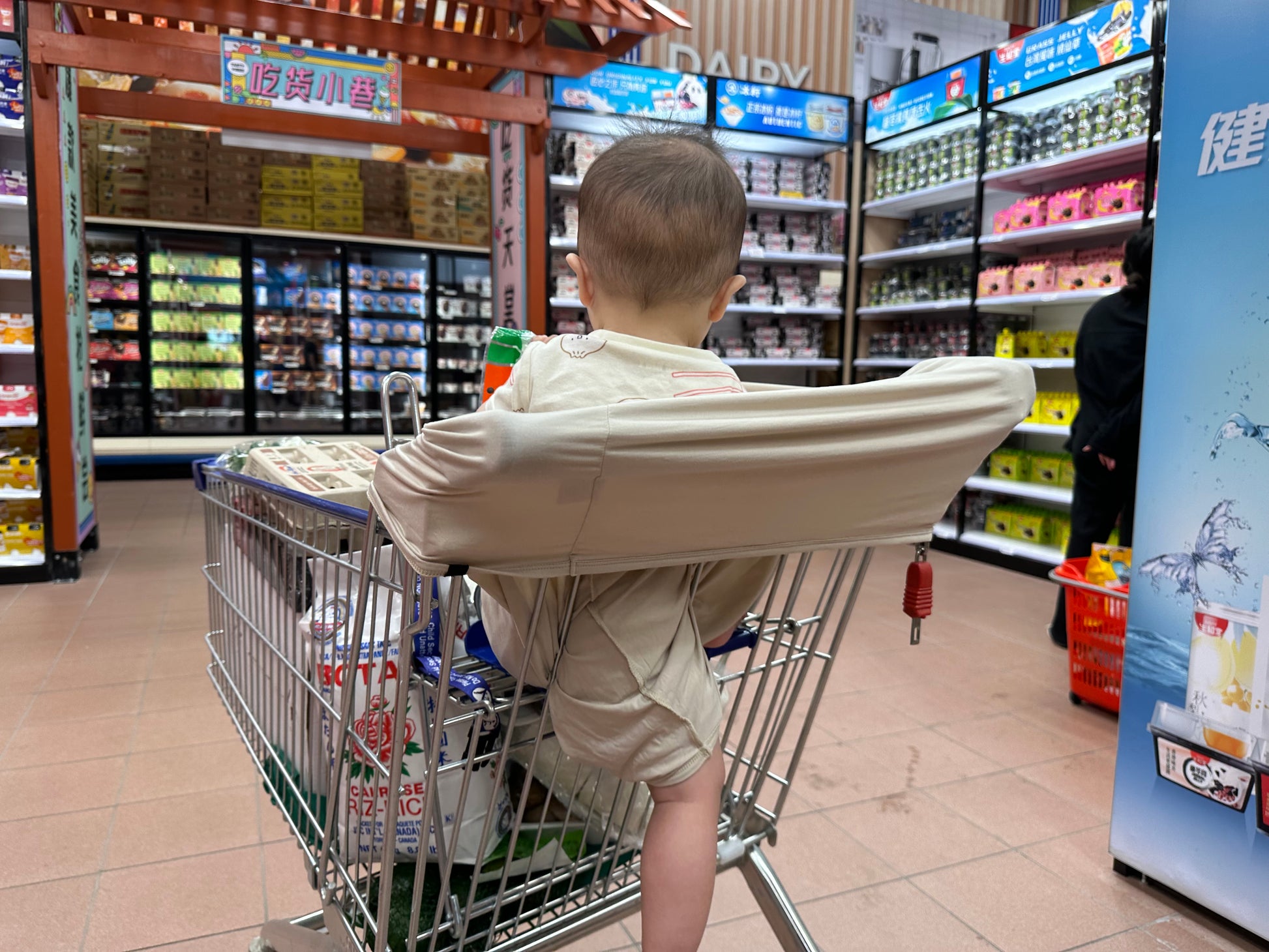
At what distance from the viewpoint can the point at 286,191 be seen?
8.03m

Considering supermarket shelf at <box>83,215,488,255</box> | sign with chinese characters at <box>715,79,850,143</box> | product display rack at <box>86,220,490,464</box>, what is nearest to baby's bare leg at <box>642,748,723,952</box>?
sign with chinese characters at <box>715,79,850,143</box>

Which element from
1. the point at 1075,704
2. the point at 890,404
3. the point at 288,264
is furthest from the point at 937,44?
the point at 890,404

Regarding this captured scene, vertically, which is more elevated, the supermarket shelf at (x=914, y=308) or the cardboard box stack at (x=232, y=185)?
the cardboard box stack at (x=232, y=185)

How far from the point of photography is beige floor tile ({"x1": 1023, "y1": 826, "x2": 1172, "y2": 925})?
1904 mm

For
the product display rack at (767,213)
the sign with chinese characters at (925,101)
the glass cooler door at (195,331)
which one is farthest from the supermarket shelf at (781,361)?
the glass cooler door at (195,331)

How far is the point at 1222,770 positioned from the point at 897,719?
1.13 metres

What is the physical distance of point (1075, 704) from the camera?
9.98 ft

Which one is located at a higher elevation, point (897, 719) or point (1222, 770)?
point (1222, 770)

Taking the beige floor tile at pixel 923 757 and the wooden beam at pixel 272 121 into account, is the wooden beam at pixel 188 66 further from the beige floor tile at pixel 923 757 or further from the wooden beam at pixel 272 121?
the beige floor tile at pixel 923 757

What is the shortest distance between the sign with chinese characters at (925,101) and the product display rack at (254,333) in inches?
155

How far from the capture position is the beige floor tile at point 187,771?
2.30 meters

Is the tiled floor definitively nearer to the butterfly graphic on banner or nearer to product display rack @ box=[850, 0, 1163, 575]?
the butterfly graphic on banner

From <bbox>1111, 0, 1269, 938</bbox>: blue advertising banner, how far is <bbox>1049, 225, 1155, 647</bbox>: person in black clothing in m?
1.55

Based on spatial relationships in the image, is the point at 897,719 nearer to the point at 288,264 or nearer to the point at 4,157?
the point at 4,157
